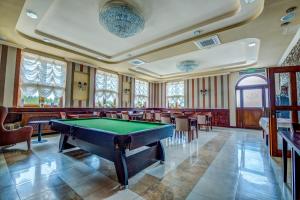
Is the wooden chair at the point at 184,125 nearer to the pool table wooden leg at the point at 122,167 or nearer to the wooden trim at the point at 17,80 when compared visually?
the pool table wooden leg at the point at 122,167

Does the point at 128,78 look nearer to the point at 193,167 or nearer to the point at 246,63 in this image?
the point at 246,63

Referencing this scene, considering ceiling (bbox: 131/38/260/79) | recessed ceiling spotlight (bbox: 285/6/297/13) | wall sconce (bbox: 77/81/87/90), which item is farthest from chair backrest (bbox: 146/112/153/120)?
recessed ceiling spotlight (bbox: 285/6/297/13)

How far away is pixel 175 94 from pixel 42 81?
25.9ft

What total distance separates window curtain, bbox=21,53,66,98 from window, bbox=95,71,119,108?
171 cm

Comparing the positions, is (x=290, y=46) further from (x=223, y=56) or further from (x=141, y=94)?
(x=141, y=94)

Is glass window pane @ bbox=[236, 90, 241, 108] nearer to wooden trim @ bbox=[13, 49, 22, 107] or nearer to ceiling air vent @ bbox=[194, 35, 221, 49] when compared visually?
ceiling air vent @ bbox=[194, 35, 221, 49]

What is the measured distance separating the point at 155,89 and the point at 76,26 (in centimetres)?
804

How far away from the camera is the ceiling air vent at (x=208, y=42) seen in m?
4.11

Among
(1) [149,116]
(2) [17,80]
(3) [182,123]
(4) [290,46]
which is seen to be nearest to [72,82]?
(2) [17,80]

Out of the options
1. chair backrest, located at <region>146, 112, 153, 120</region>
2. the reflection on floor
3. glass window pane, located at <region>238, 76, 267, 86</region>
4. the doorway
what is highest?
glass window pane, located at <region>238, 76, 267, 86</region>

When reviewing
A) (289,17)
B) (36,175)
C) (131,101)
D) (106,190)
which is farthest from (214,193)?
(131,101)

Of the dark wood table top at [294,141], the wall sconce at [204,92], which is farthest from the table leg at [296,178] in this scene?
the wall sconce at [204,92]

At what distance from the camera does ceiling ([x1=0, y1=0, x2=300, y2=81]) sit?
302 cm

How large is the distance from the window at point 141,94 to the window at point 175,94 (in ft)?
5.68
